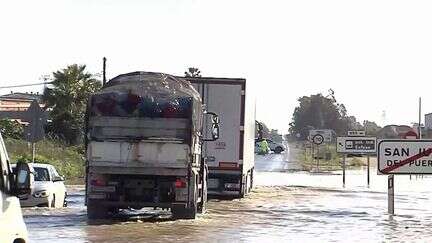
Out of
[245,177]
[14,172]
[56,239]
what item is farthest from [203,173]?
[14,172]

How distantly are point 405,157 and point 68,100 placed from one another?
38.5 m

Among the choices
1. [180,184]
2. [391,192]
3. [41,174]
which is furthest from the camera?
[41,174]

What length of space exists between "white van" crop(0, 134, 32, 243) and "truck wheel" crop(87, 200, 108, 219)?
31.9ft

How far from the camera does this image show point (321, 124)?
158500 millimetres

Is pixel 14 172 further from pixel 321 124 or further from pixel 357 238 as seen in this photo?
pixel 321 124

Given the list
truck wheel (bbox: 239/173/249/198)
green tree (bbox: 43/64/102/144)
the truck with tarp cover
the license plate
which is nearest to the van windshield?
the truck with tarp cover

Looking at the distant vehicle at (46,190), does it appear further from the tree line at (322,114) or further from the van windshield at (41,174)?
the tree line at (322,114)

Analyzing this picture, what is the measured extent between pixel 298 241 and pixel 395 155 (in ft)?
19.3

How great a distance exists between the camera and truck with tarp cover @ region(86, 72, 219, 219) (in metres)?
16.9

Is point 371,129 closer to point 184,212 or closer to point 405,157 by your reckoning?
point 405,157

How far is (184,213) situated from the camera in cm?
1773

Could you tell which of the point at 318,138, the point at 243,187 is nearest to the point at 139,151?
the point at 243,187

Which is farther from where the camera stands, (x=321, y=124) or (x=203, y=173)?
(x=321, y=124)

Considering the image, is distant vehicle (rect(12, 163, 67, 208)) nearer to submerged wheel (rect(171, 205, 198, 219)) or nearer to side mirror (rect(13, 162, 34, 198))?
submerged wheel (rect(171, 205, 198, 219))
